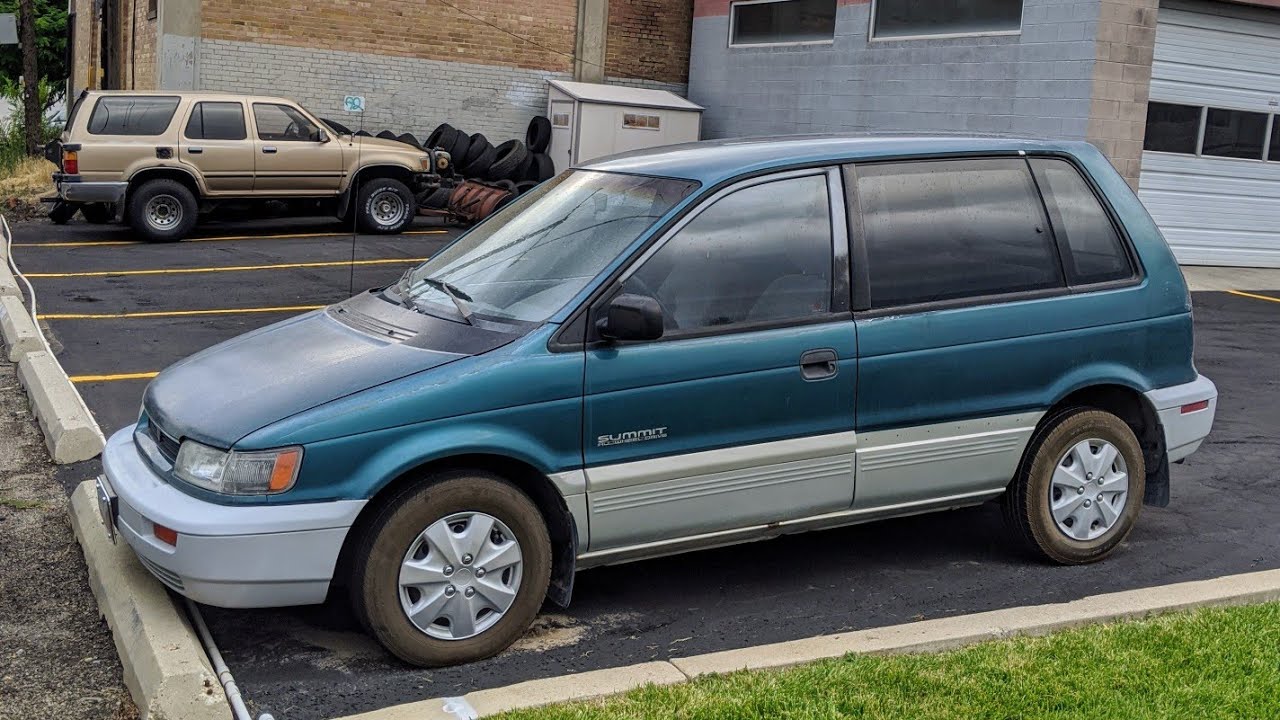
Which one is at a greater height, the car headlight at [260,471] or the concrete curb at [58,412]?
the car headlight at [260,471]

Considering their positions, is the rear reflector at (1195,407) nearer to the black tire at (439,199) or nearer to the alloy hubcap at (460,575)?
the alloy hubcap at (460,575)

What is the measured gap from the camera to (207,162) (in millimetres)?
17359

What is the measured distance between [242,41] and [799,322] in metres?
18.8

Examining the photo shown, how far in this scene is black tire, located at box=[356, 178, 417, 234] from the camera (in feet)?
59.9

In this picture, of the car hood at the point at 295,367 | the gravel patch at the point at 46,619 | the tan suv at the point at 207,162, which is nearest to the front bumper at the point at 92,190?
the tan suv at the point at 207,162

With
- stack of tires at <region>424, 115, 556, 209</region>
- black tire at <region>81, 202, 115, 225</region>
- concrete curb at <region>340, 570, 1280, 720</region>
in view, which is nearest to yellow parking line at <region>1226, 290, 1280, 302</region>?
stack of tires at <region>424, 115, 556, 209</region>

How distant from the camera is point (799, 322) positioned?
5.12 meters

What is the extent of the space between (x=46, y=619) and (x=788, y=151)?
336cm

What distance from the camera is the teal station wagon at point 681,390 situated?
14.6 feet

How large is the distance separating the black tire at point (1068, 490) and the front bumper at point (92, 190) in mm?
14046

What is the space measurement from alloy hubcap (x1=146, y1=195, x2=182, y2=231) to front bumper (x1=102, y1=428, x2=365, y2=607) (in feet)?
44.7

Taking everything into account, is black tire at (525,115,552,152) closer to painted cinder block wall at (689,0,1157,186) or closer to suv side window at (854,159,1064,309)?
painted cinder block wall at (689,0,1157,186)

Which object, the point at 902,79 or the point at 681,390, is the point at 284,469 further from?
the point at 902,79

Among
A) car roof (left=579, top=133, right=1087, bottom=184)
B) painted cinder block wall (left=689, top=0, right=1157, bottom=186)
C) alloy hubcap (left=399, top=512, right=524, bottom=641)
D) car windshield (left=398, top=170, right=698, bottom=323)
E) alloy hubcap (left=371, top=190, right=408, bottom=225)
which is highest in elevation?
painted cinder block wall (left=689, top=0, right=1157, bottom=186)
